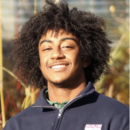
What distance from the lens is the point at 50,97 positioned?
8.73 feet

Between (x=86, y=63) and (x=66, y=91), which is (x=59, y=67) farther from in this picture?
(x=86, y=63)

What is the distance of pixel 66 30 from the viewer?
2570 millimetres

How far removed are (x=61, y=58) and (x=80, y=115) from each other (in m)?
0.35

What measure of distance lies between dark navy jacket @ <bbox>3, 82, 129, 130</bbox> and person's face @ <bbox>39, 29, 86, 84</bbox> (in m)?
0.14

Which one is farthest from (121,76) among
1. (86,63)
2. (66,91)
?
(66,91)

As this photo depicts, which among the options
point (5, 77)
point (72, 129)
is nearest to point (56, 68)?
point (72, 129)

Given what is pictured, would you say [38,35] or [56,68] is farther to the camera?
[38,35]

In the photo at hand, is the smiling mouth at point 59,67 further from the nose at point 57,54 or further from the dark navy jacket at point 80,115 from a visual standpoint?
the dark navy jacket at point 80,115

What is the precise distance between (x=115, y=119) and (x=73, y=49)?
505 mm

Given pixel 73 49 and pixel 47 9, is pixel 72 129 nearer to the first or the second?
pixel 73 49

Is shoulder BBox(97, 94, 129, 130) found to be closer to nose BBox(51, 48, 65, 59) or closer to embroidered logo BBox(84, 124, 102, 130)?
embroidered logo BBox(84, 124, 102, 130)

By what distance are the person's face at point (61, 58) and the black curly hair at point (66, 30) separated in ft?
0.19

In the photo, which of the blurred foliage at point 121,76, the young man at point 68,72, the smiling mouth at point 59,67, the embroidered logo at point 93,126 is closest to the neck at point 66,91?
the young man at point 68,72

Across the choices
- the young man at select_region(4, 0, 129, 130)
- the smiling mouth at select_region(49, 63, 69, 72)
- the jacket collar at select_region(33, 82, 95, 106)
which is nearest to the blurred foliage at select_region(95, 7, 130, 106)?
the young man at select_region(4, 0, 129, 130)
